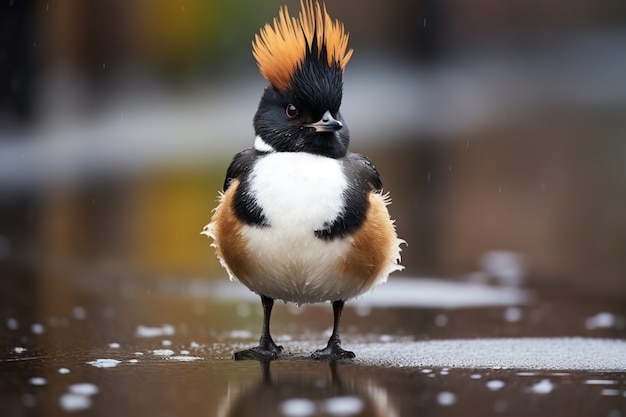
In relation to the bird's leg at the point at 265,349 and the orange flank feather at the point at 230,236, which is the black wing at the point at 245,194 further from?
the bird's leg at the point at 265,349

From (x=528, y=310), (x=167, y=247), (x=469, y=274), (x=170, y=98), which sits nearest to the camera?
(x=528, y=310)

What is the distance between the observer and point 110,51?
1975 cm

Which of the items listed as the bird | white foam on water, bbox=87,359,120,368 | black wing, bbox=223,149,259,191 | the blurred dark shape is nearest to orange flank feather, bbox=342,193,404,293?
the bird

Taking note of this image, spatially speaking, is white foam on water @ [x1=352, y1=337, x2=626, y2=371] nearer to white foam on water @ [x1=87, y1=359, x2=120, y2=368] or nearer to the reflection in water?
the reflection in water

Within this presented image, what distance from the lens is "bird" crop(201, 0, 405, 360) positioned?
467cm

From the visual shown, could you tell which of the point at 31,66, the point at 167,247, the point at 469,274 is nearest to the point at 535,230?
the point at 469,274

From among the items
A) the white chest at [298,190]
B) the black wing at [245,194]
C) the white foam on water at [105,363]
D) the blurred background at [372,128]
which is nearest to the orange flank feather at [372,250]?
the white chest at [298,190]

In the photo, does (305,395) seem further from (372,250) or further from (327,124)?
(327,124)

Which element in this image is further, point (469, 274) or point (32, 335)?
point (469, 274)

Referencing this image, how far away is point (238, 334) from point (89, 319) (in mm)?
985

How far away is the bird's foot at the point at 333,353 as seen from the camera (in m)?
4.94

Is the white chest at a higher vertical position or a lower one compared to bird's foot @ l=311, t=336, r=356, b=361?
higher

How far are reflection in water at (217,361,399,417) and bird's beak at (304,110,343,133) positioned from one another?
103cm

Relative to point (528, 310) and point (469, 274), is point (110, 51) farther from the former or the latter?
point (528, 310)
